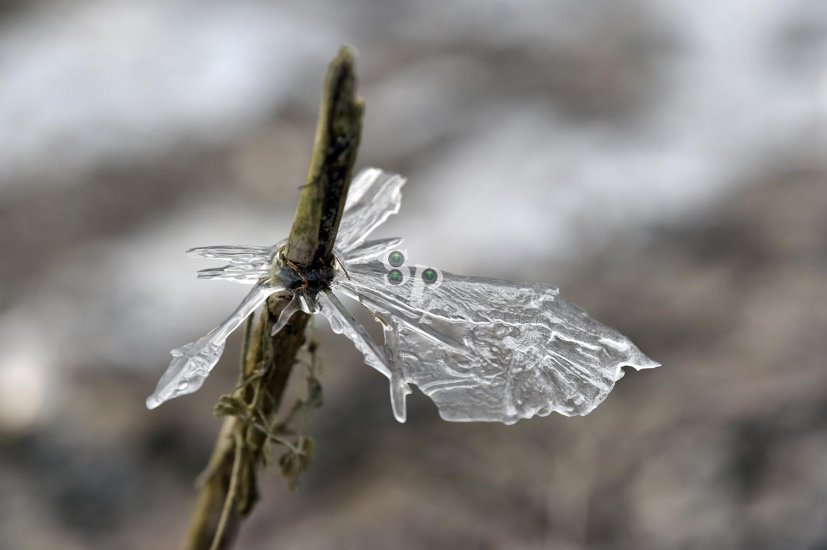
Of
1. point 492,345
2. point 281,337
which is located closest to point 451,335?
point 492,345

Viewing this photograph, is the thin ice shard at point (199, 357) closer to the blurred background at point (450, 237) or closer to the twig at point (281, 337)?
the twig at point (281, 337)

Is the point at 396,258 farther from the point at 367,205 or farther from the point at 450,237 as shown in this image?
the point at 450,237

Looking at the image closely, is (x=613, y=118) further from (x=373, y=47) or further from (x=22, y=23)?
(x=22, y=23)

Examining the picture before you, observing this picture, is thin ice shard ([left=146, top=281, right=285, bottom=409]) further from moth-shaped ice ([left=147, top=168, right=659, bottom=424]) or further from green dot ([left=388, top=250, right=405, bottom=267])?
green dot ([left=388, top=250, right=405, bottom=267])

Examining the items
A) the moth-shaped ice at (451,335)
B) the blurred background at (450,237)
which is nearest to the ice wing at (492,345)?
the moth-shaped ice at (451,335)

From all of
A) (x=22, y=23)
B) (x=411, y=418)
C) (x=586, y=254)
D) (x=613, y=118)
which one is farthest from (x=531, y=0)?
(x=411, y=418)

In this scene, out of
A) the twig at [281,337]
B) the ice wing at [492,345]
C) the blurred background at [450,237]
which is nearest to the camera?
the twig at [281,337]
